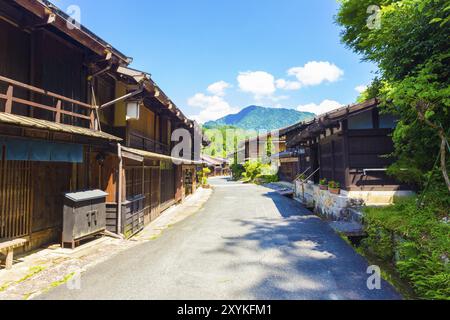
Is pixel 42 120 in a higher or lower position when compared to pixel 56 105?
lower

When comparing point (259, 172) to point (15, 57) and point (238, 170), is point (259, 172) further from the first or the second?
point (15, 57)

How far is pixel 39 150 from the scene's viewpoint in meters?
6.07

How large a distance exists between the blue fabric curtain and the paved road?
9.79 feet

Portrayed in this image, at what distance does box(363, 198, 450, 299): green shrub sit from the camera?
450cm

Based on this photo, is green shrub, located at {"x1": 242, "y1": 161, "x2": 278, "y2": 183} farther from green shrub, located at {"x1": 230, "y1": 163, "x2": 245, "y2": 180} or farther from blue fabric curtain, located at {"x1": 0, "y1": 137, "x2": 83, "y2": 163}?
blue fabric curtain, located at {"x1": 0, "y1": 137, "x2": 83, "y2": 163}

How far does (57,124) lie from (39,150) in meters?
0.80

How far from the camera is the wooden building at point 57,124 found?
19.8ft

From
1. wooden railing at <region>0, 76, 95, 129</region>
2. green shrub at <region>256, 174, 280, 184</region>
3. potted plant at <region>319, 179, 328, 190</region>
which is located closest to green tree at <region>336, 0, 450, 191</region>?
potted plant at <region>319, 179, 328, 190</region>

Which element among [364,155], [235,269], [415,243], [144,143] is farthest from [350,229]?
[144,143]
